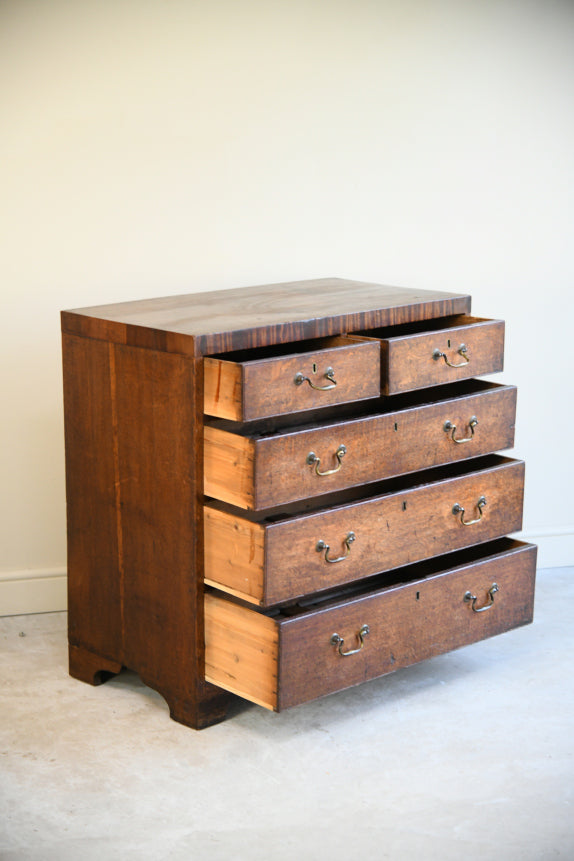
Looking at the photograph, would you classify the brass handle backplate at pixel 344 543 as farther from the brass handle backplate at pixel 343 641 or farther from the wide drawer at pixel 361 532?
the brass handle backplate at pixel 343 641

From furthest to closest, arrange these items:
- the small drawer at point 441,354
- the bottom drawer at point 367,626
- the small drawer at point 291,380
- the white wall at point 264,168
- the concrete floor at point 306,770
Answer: the white wall at point 264,168 → the small drawer at point 441,354 → the bottom drawer at point 367,626 → the small drawer at point 291,380 → the concrete floor at point 306,770

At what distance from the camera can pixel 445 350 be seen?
2.52m

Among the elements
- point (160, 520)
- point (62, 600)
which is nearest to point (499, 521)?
point (160, 520)

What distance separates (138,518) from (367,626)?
539 mm

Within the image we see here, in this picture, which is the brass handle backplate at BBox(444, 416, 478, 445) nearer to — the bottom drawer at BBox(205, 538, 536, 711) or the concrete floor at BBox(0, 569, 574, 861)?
the bottom drawer at BBox(205, 538, 536, 711)

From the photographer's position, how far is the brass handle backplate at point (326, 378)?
2.25m

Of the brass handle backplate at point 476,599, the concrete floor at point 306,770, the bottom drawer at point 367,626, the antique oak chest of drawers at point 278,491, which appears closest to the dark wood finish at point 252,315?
the antique oak chest of drawers at point 278,491

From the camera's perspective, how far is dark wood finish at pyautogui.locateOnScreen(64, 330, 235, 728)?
2303 millimetres

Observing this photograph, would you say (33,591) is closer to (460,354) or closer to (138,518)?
(138,518)

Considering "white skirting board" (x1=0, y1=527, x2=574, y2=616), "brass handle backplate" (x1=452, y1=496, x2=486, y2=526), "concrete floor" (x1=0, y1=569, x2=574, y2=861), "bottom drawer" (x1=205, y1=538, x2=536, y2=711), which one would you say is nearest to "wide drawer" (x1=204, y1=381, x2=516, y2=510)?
"brass handle backplate" (x1=452, y1=496, x2=486, y2=526)

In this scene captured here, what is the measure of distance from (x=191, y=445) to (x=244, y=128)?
1.11m

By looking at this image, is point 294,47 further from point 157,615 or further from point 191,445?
point 157,615

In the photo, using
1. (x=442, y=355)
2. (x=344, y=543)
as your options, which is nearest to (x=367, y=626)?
(x=344, y=543)

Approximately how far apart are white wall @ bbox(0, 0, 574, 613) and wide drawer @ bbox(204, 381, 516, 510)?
68 centimetres
